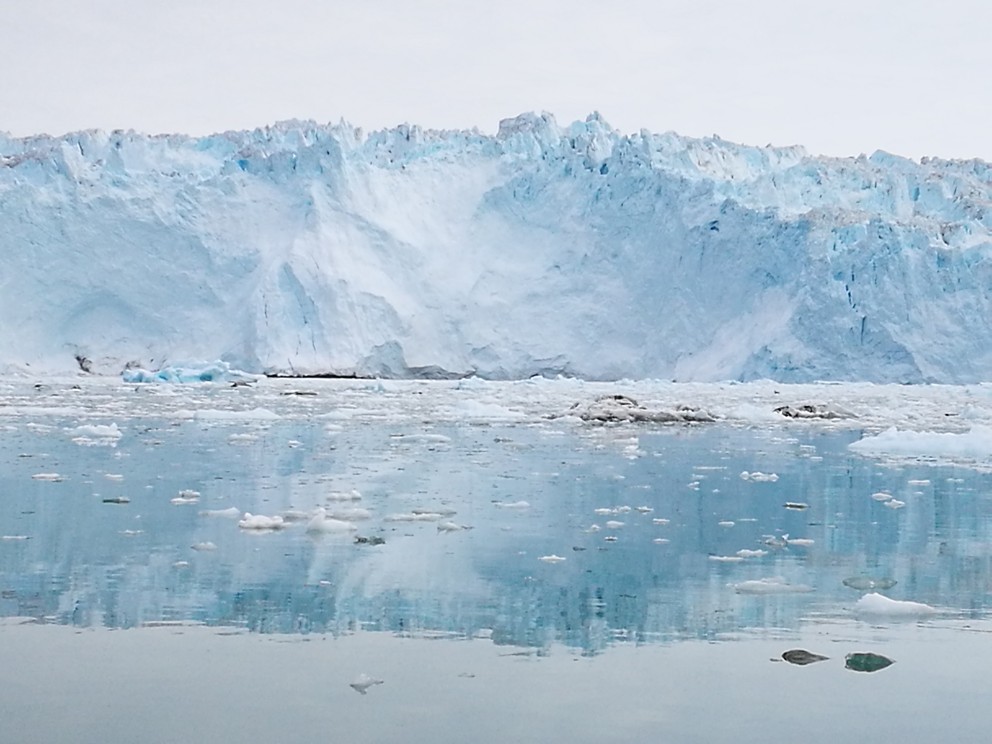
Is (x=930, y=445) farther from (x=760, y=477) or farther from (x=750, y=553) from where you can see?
(x=750, y=553)

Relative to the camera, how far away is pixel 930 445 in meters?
9.63

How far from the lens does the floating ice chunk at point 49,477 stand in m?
6.23

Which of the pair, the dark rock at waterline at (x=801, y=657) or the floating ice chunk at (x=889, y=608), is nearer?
the dark rock at waterline at (x=801, y=657)

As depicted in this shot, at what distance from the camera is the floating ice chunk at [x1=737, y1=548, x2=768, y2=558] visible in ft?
14.4

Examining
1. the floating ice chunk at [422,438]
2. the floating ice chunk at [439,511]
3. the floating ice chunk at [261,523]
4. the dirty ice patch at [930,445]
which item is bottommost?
the floating ice chunk at [261,523]

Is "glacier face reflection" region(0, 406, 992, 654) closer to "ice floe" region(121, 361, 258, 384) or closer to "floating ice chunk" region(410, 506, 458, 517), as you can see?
"floating ice chunk" region(410, 506, 458, 517)

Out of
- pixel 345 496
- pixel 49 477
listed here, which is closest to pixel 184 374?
pixel 49 477

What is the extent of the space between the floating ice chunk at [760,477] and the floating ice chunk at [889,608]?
362cm

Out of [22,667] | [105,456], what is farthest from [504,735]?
[105,456]

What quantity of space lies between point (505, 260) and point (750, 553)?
26.4 metres

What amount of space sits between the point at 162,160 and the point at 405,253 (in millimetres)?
7126

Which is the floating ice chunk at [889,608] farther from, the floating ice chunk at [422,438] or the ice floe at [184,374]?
the ice floe at [184,374]

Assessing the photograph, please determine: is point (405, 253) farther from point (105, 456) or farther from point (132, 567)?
point (132, 567)

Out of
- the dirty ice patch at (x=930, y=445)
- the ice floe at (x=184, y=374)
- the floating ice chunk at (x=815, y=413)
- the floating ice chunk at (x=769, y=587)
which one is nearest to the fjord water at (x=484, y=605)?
the floating ice chunk at (x=769, y=587)
